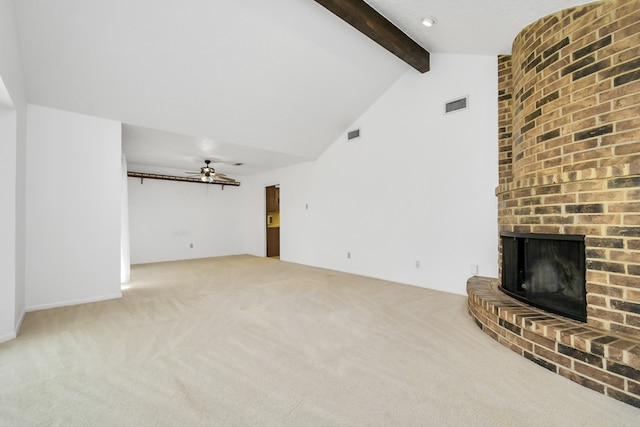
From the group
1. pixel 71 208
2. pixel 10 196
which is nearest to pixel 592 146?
pixel 10 196

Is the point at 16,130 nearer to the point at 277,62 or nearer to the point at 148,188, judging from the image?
the point at 277,62

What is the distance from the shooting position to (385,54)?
398 cm

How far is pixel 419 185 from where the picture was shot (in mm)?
4348

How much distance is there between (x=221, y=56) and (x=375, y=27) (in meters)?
1.73

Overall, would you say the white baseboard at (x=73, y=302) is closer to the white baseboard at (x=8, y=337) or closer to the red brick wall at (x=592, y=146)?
the white baseboard at (x=8, y=337)

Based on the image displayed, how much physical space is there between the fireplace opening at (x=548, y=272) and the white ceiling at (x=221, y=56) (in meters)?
1.88

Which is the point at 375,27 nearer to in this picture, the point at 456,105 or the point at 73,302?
the point at 456,105

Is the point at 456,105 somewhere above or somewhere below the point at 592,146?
above

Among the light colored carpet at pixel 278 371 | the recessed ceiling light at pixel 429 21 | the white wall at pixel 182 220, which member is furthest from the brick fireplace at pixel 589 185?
the white wall at pixel 182 220

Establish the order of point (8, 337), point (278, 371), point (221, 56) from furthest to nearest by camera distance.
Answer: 1. point (221, 56)
2. point (8, 337)
3. point (278, 371)

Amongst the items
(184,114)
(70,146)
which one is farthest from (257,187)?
(70,146)

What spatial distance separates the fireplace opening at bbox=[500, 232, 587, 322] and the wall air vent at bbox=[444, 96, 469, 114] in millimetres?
1928

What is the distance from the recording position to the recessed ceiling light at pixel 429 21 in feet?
10.0

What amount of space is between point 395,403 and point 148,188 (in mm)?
7377
